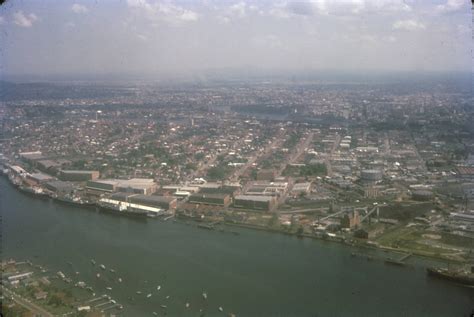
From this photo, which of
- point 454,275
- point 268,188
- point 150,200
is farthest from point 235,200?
point 454,275

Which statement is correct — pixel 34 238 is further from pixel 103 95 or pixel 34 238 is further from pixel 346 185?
pixel 103 95

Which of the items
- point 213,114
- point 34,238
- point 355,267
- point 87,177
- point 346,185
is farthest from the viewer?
point 213,114

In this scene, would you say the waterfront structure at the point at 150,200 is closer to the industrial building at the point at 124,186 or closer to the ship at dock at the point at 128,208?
the ship at dock at the point at 128,208

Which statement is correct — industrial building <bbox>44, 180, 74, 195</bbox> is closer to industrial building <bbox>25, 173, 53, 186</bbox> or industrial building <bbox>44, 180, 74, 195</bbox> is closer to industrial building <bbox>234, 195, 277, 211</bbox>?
industrial building <bbox>25, 173, 53, 186</bbox>

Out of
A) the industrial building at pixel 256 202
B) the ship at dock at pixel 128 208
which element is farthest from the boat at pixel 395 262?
the ship at dock at pixel 128 208

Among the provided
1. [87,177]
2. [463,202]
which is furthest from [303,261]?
[87,177]
